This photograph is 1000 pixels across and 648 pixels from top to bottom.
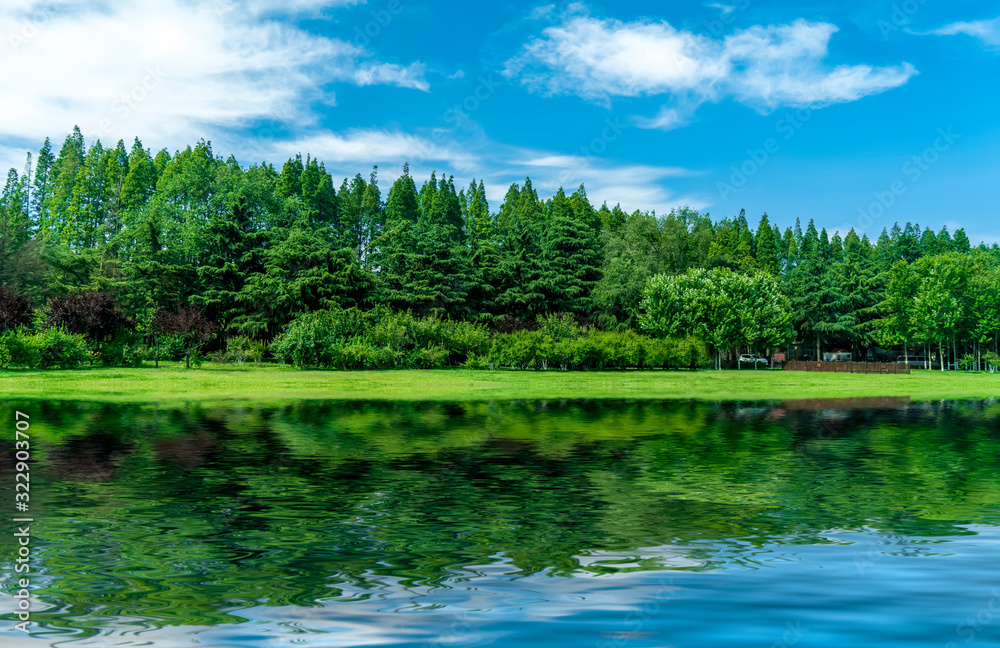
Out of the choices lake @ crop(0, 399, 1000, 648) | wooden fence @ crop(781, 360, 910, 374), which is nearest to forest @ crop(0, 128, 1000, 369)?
wooden fence @ crop(781, 360, 910, 374)

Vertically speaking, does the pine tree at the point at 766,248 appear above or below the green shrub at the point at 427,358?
above

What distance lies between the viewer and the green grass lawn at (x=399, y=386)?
109ft

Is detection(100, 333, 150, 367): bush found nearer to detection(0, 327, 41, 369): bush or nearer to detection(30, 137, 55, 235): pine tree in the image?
detection(0, 327, 41, 369): bush

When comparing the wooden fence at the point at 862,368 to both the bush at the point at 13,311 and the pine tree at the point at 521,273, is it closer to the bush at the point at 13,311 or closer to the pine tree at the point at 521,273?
the pine tree at the point at 521,273

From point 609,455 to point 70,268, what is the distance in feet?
232

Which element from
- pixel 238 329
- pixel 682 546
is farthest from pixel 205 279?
pixel 682 546

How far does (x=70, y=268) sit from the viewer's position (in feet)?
234

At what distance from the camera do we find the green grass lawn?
1313 inches

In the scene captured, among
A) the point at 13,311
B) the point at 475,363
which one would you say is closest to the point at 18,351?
the point at 13,311

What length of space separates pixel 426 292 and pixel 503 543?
5998cm

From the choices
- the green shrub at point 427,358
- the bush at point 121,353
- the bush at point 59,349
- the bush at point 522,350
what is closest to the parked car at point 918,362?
the bush at point 522,350

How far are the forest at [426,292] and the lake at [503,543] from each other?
114 feet

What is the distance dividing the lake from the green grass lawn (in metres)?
15.8

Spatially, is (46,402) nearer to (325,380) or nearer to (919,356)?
(325,380)
